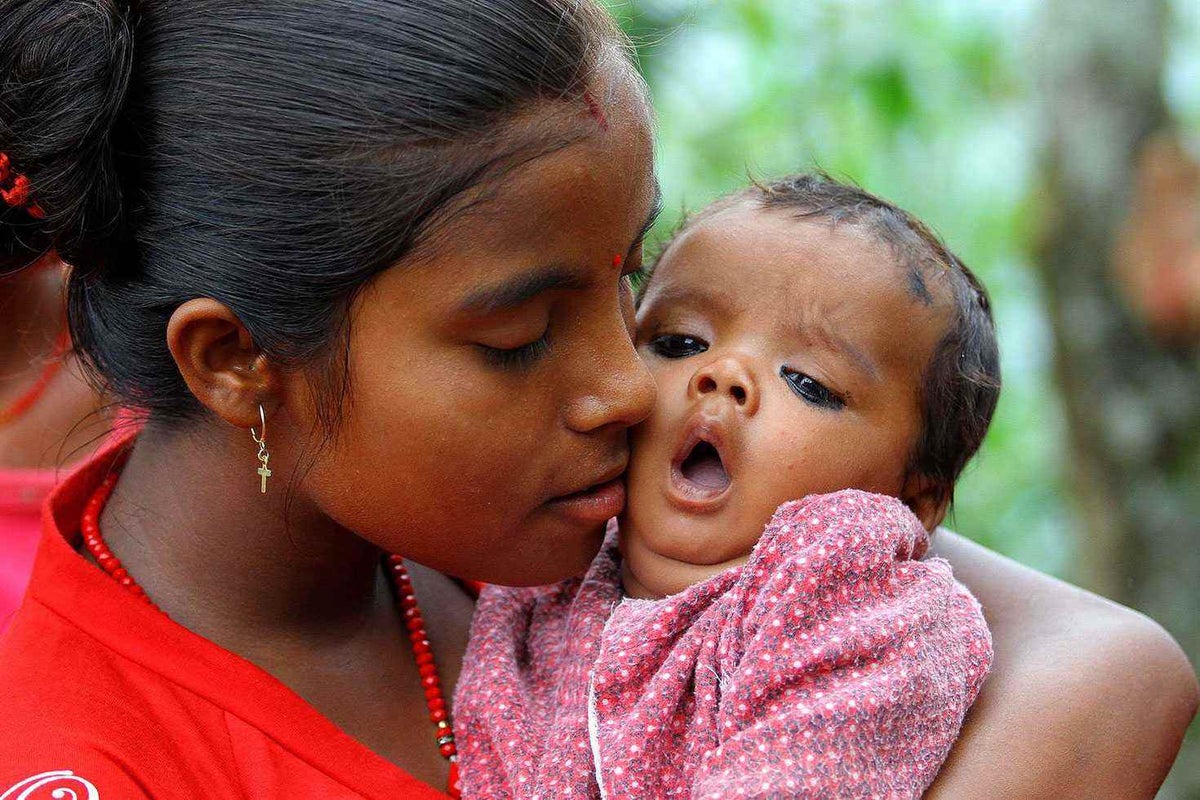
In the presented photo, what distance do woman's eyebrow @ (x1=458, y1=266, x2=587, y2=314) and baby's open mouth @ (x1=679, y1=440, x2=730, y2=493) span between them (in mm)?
413

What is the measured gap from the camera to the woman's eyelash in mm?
1758

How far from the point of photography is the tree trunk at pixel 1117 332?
13.3 feet

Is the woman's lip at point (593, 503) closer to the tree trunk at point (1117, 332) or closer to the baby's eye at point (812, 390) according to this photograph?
the baby's eye at point (812, 390)

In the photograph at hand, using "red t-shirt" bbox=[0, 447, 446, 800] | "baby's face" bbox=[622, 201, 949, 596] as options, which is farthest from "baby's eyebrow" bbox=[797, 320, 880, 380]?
"red t-shirt" bbox=[0, 447, 446, 800]

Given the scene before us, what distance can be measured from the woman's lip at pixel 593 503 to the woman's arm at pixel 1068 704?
1.97ft

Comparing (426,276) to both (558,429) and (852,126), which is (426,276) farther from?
(852,126)

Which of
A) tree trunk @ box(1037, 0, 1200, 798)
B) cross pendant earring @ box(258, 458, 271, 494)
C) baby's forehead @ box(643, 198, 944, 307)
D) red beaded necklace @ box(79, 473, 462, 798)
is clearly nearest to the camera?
cross pendant earring @ box(258, 458, 271, 494)

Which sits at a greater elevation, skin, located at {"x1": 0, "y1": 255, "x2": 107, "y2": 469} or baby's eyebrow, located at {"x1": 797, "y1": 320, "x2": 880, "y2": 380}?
baby's eyebrow, located at {"x1": 797, "y1": 320, "x2": 880, "y2": 380}

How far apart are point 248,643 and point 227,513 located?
8.0 inches

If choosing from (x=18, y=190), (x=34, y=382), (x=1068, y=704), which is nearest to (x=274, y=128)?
(x=18, y=190)

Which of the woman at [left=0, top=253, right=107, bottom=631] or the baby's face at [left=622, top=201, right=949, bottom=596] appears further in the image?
the woman at [left=0, top=253, right=107, bottom=631]

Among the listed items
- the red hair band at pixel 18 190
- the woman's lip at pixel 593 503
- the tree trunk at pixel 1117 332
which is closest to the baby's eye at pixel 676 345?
the woman's lip at pixel 593 503

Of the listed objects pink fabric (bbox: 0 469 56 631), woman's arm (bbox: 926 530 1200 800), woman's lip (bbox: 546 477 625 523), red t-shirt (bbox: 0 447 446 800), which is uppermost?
woman's lip (bbox: 546 477 625 523)

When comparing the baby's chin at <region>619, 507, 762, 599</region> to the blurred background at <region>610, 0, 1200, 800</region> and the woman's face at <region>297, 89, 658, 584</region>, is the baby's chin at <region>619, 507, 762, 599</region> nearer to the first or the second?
the woman's face at <region>297, 89, 658, 584</region>
